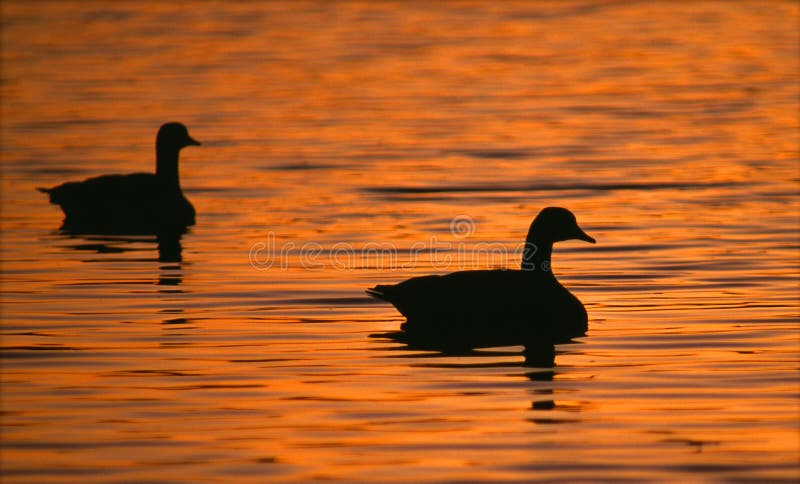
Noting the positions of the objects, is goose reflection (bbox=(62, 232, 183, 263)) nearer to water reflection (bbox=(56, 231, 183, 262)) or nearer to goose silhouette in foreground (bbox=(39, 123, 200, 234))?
water reflection (bbox=(56, 231, 183, 262))

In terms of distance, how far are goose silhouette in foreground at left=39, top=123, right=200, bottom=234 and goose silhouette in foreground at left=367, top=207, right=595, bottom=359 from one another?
736cm

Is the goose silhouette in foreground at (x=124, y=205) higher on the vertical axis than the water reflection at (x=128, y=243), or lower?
higher

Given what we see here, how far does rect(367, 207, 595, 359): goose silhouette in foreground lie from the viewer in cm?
1451

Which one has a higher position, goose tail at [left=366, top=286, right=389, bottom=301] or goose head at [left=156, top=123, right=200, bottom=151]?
goose head at [left=156, top=123, right=200, bottom=151]

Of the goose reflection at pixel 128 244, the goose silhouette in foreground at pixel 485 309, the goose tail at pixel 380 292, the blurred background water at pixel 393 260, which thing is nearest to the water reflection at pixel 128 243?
the goose reflection at pixel 128 244

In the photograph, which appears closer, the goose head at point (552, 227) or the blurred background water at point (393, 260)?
the blurred background water at point (393, 260)

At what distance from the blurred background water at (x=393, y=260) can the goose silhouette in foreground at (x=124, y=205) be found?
1.27 ft

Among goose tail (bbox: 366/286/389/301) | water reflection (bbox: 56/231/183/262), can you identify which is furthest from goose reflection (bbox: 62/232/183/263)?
goose tail (bbox: 366/286/389/301)

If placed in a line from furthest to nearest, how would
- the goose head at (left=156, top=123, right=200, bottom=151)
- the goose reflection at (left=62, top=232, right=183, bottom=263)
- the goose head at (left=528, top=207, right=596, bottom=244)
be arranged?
the goose head at (left=156, top=123, right=200, bottom=151)
the goose reflection at (left=62, top=232, right=183, bottom=263)
the goose head at (left=528, top=207, right=596, bottom=244)

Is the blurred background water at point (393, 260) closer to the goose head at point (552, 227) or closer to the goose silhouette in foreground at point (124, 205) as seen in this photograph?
the goose silhouette in foreground at point (124, 205)

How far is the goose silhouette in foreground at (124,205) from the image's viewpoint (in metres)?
21.7

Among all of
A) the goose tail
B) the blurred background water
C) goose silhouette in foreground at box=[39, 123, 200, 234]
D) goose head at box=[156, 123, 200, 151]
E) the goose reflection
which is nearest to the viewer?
the blurred background water

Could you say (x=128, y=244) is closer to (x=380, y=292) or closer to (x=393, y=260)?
(x=393, y=260)

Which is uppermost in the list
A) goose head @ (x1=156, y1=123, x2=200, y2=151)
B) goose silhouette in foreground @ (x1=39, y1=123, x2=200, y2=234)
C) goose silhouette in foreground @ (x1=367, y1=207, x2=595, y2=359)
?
goose head @ (x1=156, y1=123, x2=200, y2=151)
